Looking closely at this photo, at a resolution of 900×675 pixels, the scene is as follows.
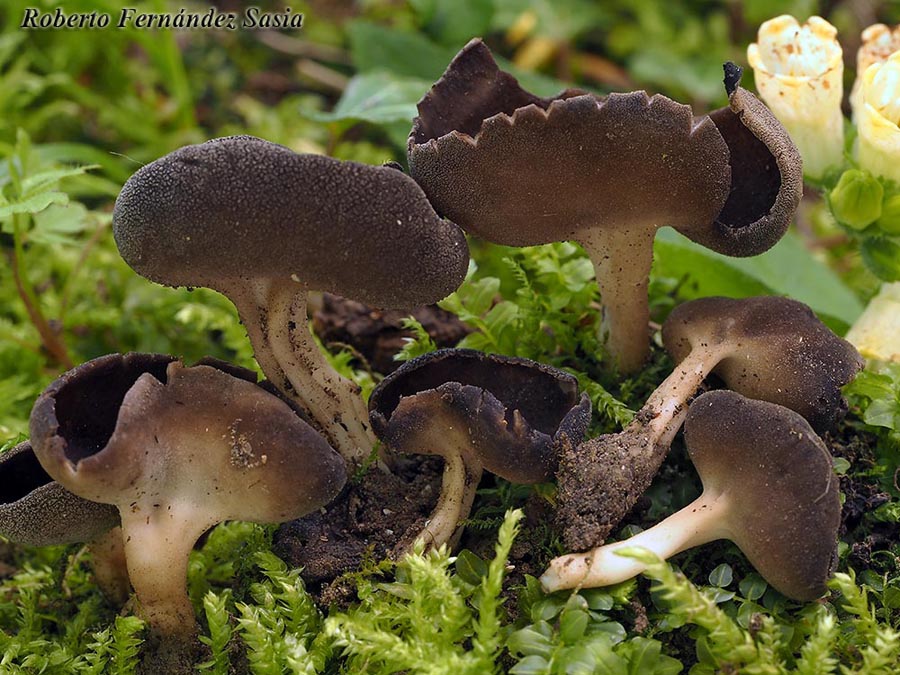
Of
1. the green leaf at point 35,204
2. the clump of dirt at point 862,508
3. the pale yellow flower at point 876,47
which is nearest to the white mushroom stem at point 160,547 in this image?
the green leaf at point 35,204

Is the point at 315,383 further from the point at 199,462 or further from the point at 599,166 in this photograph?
the point at 599,166

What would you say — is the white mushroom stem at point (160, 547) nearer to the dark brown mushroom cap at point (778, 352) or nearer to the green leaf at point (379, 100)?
the dark brown mushroom cap at point (778, 352)

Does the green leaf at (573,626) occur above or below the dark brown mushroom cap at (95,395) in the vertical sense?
below

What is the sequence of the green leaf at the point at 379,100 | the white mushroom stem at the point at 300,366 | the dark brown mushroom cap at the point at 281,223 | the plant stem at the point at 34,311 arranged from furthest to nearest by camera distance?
the green leaf at the point at 379,100
the plant stem at the point at 34,311
the white mushroom stem at the point at 300,366
the dark brown mushroom cap at the point at 281,223

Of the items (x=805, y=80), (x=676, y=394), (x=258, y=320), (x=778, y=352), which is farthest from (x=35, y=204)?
(x=805, y=80)

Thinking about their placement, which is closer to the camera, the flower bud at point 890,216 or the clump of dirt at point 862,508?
the clump of dirt at point 862,508

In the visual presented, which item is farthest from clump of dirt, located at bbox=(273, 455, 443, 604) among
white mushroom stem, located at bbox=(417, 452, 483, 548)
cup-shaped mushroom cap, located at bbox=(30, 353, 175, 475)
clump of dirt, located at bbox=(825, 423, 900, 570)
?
clump of dirt, located at bbox=(825, 423, 900, 570)
